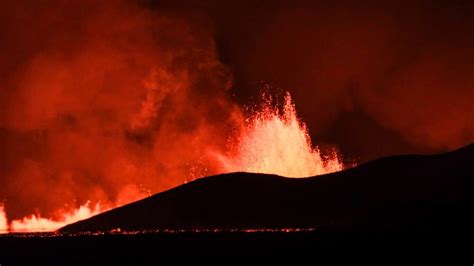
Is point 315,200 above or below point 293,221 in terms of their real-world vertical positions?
above

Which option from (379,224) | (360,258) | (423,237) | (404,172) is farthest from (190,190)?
(360,258)

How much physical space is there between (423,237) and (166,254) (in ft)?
68.2

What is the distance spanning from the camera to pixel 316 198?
93.4 m

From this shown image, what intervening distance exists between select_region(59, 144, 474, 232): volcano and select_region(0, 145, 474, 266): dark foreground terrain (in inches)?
6.1

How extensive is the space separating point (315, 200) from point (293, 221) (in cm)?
755

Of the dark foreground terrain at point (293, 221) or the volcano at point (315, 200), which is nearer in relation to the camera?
the dark foreground terrain at point (293, 221)

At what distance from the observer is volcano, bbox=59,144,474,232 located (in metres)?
80.1

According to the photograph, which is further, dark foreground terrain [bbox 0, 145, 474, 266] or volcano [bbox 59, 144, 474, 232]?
volcano [bbox 59, 144, 474, 232]

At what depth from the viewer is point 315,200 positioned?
92.8m

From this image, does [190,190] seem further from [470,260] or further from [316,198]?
[470,260]

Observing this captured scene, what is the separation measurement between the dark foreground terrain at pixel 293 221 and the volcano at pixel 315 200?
156mm

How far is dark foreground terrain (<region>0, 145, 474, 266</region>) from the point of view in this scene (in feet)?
161

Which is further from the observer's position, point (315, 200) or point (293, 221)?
point (315, 200)

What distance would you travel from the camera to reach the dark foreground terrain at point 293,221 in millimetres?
49094
